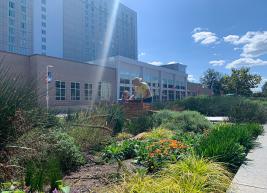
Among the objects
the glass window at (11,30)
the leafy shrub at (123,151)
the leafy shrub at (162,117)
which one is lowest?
the leafy shrub at (123,151)

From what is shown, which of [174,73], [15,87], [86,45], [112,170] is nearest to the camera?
[15,87]

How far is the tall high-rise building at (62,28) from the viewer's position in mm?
64006

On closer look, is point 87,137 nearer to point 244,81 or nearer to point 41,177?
point 41,177

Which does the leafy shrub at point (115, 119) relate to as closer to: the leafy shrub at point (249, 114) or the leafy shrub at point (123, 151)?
the leafy shrub at point (123, 151)

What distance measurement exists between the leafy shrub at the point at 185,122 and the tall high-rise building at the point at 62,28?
6086 cm

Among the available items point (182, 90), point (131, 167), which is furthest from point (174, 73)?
point (131, 167)

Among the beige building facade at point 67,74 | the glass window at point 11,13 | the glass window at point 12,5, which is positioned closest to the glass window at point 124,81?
the beige building facade at point 67,74

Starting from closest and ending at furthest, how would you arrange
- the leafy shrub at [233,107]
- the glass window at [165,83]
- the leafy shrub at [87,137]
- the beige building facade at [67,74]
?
1. the leafy shrub at [87,137]
2. the leafy shrub at [233,107]
3. the beige building facade at [67,74]
4. the glass window at [165,83]

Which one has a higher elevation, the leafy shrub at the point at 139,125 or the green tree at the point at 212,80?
the green tree at the point at 212,80

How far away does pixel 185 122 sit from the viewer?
9.76 m

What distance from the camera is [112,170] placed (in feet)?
14.1

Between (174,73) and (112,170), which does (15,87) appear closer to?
(112,170)

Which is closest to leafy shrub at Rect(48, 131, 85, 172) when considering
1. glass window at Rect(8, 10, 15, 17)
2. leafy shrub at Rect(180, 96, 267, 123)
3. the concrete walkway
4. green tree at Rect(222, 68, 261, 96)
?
the concrete walkway

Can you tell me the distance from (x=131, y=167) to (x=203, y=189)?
150 centimetres
